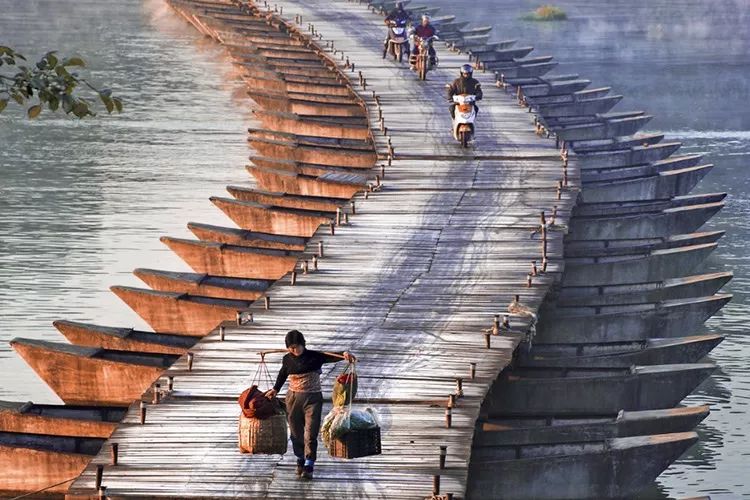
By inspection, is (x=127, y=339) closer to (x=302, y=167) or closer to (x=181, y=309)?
(x=181, y=309)

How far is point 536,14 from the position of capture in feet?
269

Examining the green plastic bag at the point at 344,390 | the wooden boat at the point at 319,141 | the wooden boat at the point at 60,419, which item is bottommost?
the wooden boat at the point at 319,141

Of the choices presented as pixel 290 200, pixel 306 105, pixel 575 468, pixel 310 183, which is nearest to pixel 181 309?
pixel 290 200

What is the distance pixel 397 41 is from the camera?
49.6 meters

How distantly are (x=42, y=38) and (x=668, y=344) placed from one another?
52.2 meters

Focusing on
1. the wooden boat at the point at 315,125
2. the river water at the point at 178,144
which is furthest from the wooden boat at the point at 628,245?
the wooden boat at the point at 315,125

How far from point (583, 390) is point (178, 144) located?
29.6m

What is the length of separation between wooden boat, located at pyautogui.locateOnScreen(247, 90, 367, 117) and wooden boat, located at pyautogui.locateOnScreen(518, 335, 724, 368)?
19.2 metres

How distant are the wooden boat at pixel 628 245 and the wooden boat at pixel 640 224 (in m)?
1.10

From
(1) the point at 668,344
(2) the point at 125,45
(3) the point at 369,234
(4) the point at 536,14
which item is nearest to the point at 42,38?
(2) the point at 125,45

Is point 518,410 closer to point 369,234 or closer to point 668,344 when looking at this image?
point 668,344

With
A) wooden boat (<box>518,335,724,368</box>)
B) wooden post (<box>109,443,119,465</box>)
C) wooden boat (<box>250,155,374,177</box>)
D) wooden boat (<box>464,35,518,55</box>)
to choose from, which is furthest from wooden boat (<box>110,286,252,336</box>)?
wooden boat (<box>464,35,518,55</box>)

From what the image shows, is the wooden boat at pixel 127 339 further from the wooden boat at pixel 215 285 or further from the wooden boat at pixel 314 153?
the wooden boat at pixel 314 153

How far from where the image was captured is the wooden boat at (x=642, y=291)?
28219mm
